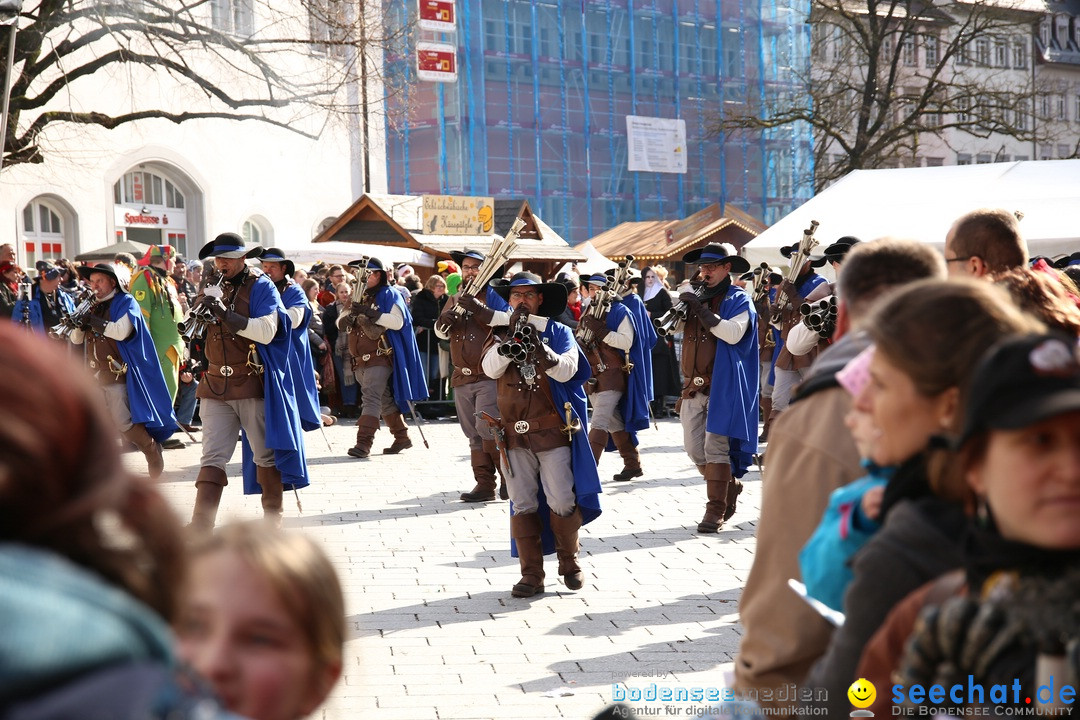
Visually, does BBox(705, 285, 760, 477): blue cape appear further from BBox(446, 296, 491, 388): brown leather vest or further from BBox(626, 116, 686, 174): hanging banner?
BBox(626, 116, 686, 174): hanging banner

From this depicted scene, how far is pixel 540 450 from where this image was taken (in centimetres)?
744

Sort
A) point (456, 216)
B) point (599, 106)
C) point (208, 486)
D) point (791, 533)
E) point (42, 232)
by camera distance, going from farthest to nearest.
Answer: point (599, 106)
point (456, 216)
point (42, 232)
point (208, 486)
point (791, 533)

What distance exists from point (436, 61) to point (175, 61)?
10495 mm

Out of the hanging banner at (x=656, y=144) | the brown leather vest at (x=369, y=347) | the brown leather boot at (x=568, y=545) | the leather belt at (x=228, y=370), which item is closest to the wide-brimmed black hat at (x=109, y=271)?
the leather belt at (x=228, y=370)

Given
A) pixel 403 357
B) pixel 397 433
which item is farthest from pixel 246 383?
pixel 397 433

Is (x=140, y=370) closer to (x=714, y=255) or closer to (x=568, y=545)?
(x=714, y=255)

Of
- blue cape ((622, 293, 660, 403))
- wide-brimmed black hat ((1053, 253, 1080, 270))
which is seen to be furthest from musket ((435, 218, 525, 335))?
wide-brimmed black hat ((1053, 253, 1080, 270))

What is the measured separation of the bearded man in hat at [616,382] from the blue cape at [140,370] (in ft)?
12.5

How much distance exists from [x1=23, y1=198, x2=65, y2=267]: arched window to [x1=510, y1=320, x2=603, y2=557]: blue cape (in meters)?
18.9

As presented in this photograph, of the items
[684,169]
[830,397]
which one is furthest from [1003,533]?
[684,169]

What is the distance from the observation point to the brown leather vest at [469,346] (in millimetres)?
11250

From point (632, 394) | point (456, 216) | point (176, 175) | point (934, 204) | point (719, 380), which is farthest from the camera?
point (176, 175)

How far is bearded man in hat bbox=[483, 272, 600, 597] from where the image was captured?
291 inches

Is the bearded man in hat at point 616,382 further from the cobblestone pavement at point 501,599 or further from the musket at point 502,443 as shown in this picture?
the musket at point 502,443
